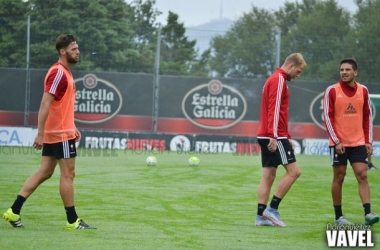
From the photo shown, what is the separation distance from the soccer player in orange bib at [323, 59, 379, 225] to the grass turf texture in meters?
0.68

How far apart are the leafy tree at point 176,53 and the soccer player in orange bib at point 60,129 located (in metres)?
22.1

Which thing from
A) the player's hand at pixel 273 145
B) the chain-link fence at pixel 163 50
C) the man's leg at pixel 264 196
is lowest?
the man's leg at pixel 264 196

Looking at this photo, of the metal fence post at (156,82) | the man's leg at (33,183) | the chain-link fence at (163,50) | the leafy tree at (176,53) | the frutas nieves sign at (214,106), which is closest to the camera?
the man's leg at (33,183)

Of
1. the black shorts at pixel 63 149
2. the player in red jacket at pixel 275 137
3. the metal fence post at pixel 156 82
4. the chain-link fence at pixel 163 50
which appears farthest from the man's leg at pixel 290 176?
the chain-link fence at pixel 163 50

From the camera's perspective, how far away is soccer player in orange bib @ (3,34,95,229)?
8.56 metres

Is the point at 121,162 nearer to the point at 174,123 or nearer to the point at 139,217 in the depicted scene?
the point at 174,123

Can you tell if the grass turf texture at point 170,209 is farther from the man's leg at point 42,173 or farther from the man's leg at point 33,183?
the man's leg at point 42,173

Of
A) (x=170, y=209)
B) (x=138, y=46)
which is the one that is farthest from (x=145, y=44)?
(x=170, y=209)

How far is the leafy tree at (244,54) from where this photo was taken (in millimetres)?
31531

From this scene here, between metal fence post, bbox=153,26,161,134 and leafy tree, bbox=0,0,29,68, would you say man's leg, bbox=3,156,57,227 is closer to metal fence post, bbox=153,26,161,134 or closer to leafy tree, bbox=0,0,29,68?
metal fence post, bbox=153,26,161,134

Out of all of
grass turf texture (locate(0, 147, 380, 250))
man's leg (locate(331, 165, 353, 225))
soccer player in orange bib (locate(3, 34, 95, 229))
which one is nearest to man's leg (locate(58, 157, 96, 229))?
soccer player in orange bib (locate(3, 34, 95, 229))

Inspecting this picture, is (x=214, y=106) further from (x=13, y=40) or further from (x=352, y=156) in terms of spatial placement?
(x=352, y=156)

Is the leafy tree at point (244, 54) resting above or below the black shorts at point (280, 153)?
above

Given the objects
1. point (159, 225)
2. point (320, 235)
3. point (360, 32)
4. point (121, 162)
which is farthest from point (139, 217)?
point (360, 32)
